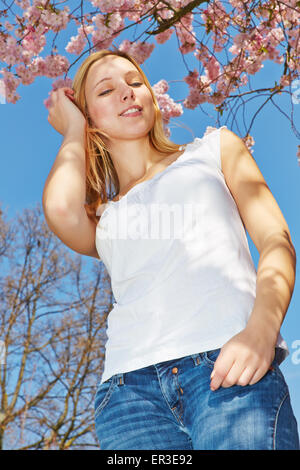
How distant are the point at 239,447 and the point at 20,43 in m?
3.72

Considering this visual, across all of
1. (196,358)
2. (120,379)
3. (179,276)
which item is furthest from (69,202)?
(196,358)

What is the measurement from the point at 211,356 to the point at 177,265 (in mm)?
305

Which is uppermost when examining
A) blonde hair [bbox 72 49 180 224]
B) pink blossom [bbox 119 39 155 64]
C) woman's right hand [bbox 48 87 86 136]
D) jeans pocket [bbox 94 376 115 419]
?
pink blossom [bbox 119 39 155 64]

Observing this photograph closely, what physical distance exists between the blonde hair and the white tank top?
0.22 metres

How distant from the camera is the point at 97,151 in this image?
210cm

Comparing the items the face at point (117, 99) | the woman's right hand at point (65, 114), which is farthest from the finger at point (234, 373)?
the woman's right hand at point (65, 114)

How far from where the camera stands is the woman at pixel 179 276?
1.08 metres

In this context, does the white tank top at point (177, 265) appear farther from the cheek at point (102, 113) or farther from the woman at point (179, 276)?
the cheek at point (102, 113)

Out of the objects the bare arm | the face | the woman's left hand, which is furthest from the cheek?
the woman's left hand

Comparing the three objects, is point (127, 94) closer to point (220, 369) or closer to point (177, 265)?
point (177, 265)

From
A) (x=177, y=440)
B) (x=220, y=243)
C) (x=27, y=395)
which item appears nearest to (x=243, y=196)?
(x=220, y=243)

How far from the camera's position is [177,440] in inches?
48.7

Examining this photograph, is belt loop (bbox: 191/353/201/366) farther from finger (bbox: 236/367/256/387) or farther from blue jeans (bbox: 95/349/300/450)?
finger (bbox: 236/367/256/387)

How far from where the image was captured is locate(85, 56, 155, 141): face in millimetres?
1964
